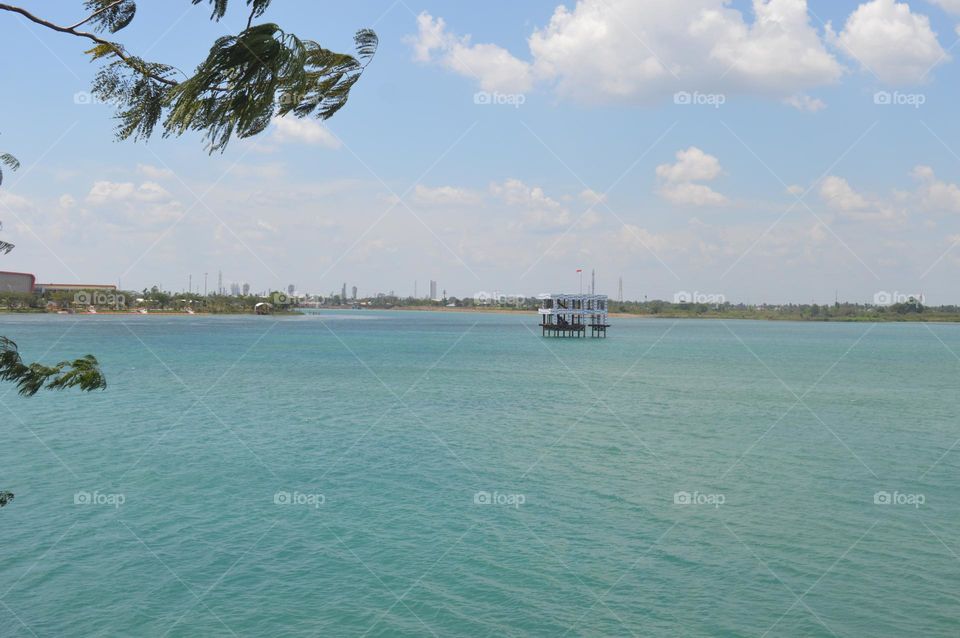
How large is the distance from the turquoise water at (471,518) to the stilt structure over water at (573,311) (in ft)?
212

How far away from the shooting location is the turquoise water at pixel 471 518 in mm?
12109

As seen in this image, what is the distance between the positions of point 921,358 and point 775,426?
208 ft

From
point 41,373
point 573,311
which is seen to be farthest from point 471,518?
point 573,311

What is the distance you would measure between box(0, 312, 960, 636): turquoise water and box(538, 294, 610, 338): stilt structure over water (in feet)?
212

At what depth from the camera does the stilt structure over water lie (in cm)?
10250

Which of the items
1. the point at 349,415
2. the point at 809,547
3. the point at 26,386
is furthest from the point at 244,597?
the point at 349,415

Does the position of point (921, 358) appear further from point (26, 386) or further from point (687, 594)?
point (26, 386)

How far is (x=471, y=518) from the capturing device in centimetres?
1723

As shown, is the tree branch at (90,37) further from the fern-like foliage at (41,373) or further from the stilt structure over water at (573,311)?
the stilt structure over water at (573,311)

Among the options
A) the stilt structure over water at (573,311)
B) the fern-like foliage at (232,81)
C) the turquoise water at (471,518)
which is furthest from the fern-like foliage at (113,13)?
the stilt structure over water at (573,311)

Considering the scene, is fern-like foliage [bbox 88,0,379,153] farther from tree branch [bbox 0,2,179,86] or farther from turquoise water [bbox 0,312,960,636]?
turquoise water [bbox 0,312,960,636]

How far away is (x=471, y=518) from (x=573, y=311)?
88405 millimetres

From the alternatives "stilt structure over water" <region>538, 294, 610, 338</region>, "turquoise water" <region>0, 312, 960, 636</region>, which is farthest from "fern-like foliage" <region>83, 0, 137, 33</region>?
"stilt structure over water" <region>538, 294, 610, 338</region>

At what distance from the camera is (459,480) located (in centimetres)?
2091
